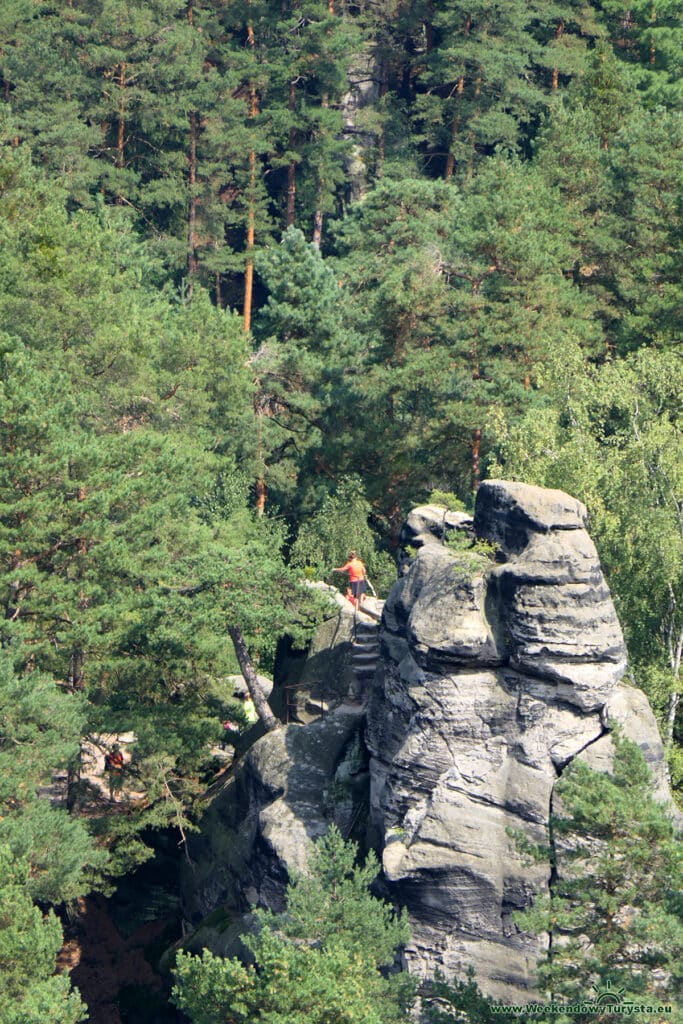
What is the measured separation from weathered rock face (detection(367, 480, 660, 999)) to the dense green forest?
3.78 m

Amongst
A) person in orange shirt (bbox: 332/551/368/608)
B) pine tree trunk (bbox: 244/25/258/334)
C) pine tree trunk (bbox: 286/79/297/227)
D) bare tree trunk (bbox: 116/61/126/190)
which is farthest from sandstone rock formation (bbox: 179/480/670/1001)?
pine tree trunk (bbox: 286/79/297/227)

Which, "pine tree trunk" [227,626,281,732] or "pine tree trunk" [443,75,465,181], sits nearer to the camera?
"pine tree trunk" [227,626,281,732]

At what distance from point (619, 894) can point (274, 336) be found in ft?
78.6

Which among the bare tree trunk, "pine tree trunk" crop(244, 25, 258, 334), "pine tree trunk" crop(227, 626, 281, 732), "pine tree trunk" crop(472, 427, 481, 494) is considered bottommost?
"pine tree trunk" crop(227, 626, 281, 732)

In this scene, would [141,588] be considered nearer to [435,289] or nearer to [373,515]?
[373,515]

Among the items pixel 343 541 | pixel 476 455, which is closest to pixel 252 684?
pixel 343 541

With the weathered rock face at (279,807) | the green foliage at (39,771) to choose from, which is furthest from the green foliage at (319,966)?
the green foliage at (39,771)

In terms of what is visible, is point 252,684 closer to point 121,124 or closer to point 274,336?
point 274,336

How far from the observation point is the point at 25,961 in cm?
2352

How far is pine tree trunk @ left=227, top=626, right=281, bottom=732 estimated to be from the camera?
28.8 metres

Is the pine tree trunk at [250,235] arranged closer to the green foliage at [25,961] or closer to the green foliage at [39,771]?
the green foliage at [39,771]

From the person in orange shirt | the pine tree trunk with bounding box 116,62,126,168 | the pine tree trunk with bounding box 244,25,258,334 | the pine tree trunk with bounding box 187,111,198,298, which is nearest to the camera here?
the person in orange shirt

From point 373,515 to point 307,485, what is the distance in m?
2.27

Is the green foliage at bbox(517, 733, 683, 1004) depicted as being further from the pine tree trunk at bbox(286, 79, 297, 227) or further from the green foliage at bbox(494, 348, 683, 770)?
the pine tree trunk at bbox(286, 79, 297, 227)
